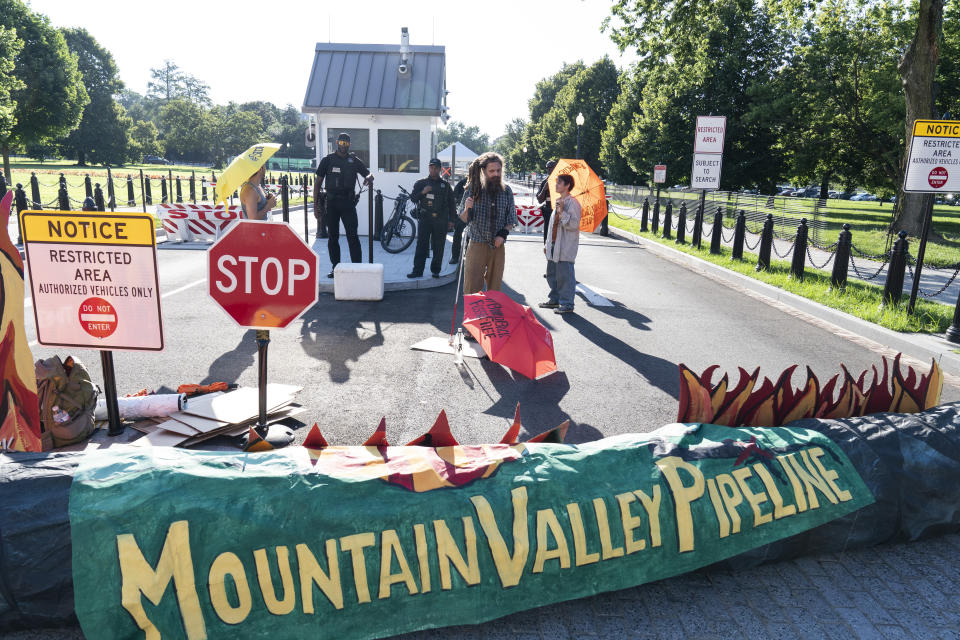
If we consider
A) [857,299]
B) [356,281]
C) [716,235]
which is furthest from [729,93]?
[356,281]

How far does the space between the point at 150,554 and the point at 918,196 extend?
23.1 m

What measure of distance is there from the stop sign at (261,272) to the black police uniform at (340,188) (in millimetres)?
5713

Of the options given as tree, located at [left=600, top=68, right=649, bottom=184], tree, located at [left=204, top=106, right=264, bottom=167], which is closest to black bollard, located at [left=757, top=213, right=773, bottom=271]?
tree, located at [left=600, top=68, right=649, bottom=184]

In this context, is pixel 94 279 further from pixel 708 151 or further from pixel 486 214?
pixel 708 151

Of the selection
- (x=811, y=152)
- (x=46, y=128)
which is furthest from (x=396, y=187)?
(x=46, y=128)

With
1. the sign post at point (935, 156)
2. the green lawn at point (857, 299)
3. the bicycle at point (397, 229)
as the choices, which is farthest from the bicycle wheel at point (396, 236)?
the sign post at point (935, 156)

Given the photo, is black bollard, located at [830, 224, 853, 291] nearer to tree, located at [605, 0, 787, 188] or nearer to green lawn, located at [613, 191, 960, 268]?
green lawn, located at [613, 191, 960, 268]

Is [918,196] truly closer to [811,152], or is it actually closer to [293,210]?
[811,152]

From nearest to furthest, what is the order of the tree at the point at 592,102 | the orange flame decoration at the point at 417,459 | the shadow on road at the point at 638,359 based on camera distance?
the orange flame decoration at the point at 417,459 < the shadow on road at the point at 638,359 < the tree at the point at 592,102

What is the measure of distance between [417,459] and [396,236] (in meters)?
12.2

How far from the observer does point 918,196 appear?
19703 mm

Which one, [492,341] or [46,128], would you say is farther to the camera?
[46,128]

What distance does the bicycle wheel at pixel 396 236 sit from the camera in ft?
46.5

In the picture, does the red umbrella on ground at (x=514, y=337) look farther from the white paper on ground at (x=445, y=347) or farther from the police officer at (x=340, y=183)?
the police officer at (x=340, y=183)
